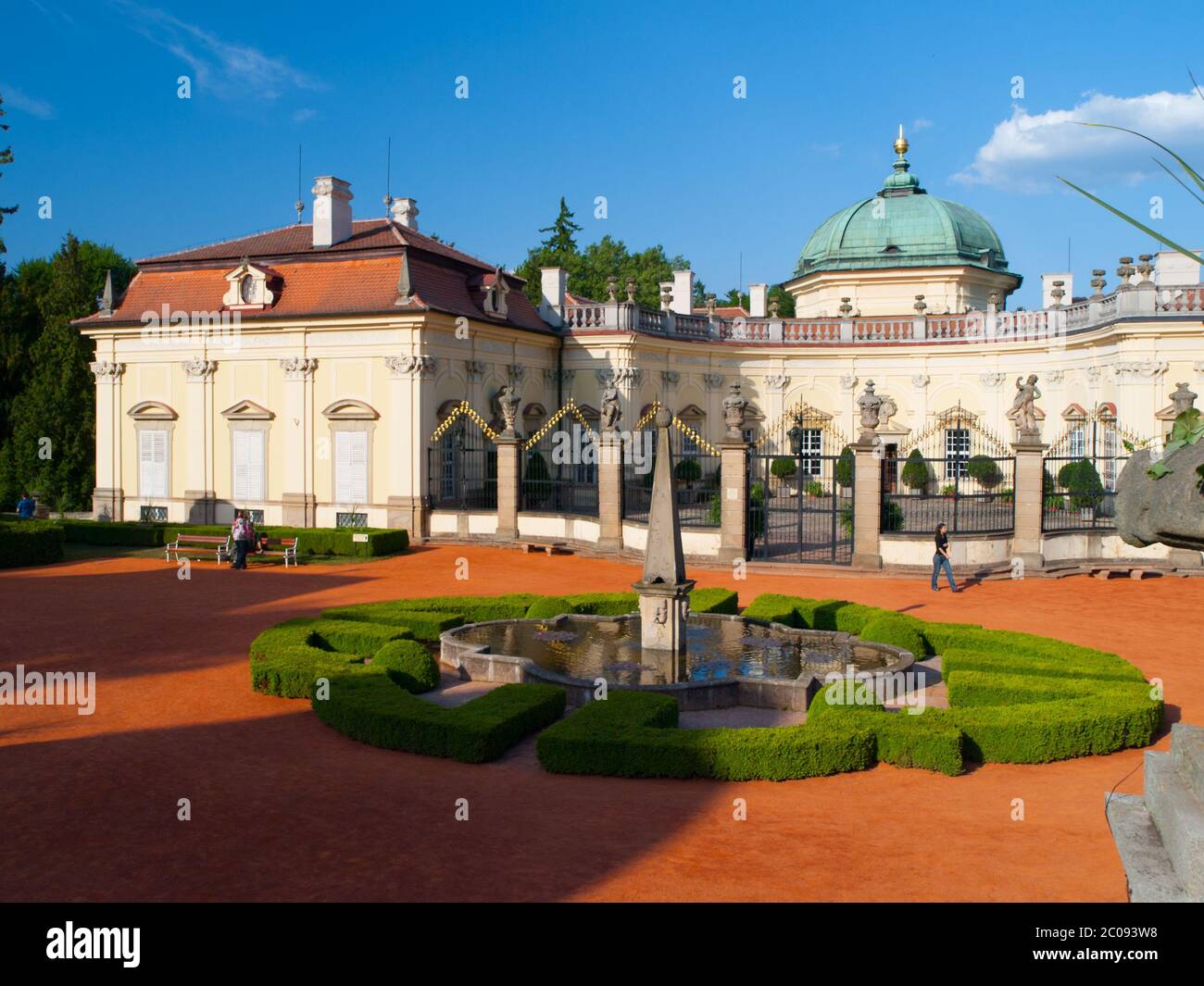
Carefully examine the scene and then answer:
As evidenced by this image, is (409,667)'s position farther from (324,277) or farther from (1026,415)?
(324,277)

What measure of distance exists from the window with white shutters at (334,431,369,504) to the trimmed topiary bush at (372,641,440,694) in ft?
57.5

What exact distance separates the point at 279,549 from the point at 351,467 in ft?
11.4

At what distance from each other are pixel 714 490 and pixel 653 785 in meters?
20.2

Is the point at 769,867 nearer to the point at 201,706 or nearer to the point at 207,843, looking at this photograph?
the point at 207,843

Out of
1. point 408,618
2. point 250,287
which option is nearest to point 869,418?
point 408,618

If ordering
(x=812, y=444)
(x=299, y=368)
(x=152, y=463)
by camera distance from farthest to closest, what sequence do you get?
(x=812, y=444), (x=152, y=463), (x=299, y=368)

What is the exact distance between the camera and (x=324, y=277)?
105 feet

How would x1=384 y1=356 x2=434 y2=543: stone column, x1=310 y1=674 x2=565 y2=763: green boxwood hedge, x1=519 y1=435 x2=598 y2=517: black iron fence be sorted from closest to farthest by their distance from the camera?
x1=310 y1=674 x2=565 y2=763: green boxwood hedge < x1=384 y1=356 x2=434 y2=543: stone column < x1=519 y1=435 x2=598 y2=517: black iron fence

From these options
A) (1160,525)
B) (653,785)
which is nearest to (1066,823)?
(653,785)

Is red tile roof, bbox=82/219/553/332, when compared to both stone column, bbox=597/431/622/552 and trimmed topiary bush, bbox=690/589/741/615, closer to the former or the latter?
stone column, bbox=597/431/622/552

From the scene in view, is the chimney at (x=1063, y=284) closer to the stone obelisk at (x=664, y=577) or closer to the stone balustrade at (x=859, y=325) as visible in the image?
the stone balustrade at (x=859, y=325)

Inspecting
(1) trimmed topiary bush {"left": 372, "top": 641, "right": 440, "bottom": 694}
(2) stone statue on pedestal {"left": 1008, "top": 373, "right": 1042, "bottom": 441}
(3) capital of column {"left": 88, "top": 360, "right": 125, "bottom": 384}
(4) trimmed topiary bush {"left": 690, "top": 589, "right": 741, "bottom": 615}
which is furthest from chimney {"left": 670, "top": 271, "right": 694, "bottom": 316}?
(1) trimmed topiary bush {"left": 372, "top": 641, "right": 440, "bottom": 694}

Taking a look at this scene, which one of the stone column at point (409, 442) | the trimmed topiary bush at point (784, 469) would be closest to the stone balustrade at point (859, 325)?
the trimmed topiary bush at point (784, 469)

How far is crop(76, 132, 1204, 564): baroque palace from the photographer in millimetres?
30297
